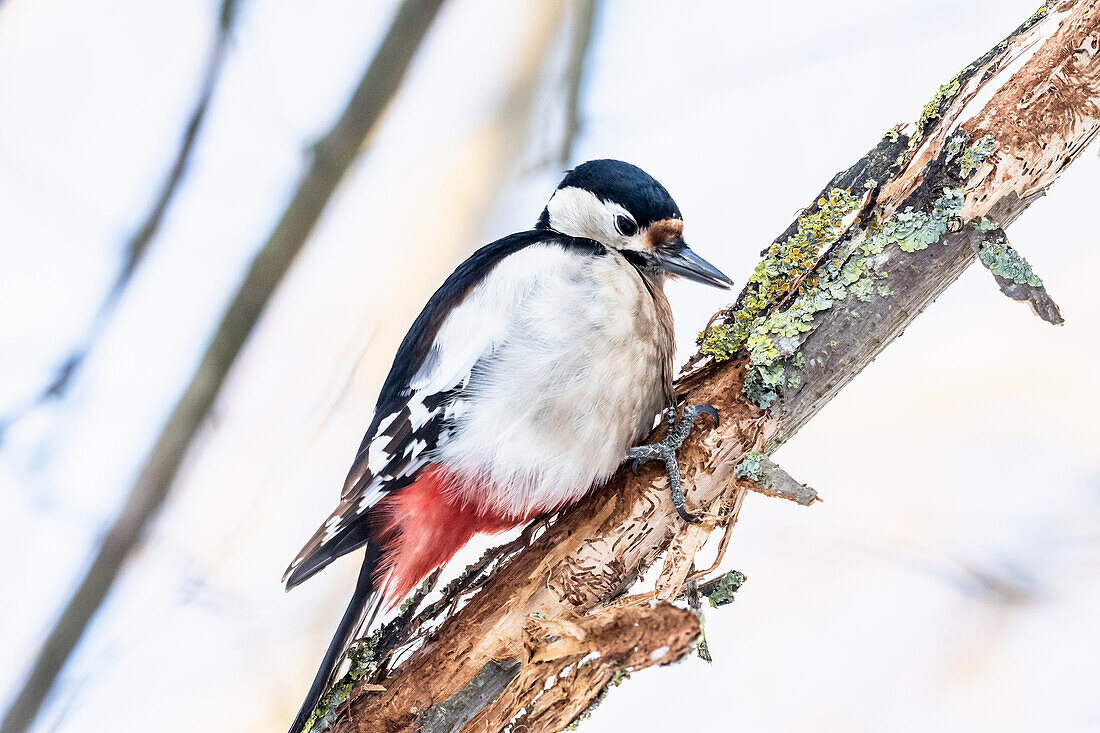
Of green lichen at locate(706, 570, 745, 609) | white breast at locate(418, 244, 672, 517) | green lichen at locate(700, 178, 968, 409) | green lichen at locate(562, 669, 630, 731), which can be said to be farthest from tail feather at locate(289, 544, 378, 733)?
green lichen at locate(700, 178, 968, 409)

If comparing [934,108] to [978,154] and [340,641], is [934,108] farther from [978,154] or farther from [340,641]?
[340,641]

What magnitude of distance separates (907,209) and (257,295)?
0.99m

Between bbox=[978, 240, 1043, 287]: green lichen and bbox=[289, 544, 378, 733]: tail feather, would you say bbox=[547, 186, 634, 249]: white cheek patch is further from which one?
bbox=[289, 544, 378, 733]: tail feather

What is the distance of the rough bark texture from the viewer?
1011 mm

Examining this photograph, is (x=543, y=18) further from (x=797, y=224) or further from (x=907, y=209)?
(x=907, y=209)

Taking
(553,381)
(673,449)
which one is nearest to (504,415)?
(553,381)

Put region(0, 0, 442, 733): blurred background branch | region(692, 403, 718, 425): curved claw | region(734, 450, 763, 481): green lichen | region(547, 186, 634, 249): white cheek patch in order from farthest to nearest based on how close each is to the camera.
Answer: region(547, 186, 634, 249): white cheek patch, region(0, 0, 442, 733): blurred background branch, region(692, 403, 718, 425): curved claw, region(734, 450, 763, 481): green lichen

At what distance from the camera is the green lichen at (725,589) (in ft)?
3.52

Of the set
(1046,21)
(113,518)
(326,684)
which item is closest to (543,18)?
(1046,21)

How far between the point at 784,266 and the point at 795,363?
0.17 m

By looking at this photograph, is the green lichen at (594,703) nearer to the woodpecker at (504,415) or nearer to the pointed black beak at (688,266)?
the woodpecker at (504,415)

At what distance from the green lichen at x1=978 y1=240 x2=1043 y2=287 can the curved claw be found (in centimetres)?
39

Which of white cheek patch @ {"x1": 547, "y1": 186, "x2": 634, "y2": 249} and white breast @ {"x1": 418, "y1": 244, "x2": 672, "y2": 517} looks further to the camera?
white cheek patch @ {"x1": 547, "y1": 186, "x2": 634, "y2": 249}

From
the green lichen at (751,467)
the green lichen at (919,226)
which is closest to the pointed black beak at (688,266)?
the green lichen at (919,226)
